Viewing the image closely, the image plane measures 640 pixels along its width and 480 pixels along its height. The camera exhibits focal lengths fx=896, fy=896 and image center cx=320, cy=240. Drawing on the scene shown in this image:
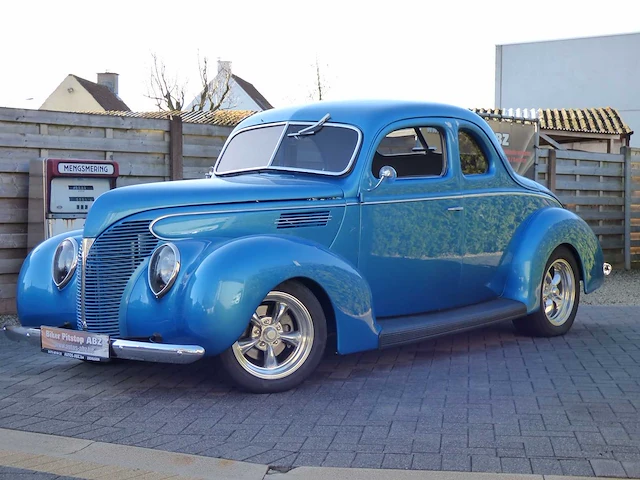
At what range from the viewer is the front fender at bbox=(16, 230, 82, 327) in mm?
5934

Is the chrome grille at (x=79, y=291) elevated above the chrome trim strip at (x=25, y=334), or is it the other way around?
the chrome grille at (x=79, y=291)

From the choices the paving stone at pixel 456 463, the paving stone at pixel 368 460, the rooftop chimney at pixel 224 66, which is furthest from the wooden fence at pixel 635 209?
the rooftop chimney at pixel 224 66

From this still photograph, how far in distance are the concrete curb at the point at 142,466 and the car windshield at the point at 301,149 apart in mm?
2693

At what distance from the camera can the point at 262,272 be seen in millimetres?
5277

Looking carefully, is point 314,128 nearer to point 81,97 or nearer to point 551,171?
point 551,171

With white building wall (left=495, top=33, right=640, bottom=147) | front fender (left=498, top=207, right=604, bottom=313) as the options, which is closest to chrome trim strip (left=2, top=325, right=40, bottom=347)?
front fender (left=498, top=207, right=604, bottom=313)

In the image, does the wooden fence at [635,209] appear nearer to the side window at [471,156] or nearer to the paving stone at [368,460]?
the side window at [471,156]

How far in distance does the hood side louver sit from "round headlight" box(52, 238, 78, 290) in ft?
4.64

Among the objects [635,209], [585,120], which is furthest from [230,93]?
[635,209]

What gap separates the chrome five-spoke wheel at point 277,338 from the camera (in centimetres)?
552

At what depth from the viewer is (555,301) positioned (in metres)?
7.70

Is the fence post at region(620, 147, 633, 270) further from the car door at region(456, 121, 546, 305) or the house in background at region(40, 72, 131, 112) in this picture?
the house in background at region(40, 72, 131, 112)

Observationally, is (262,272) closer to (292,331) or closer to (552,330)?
(292,331)

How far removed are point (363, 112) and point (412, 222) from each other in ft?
2.90
